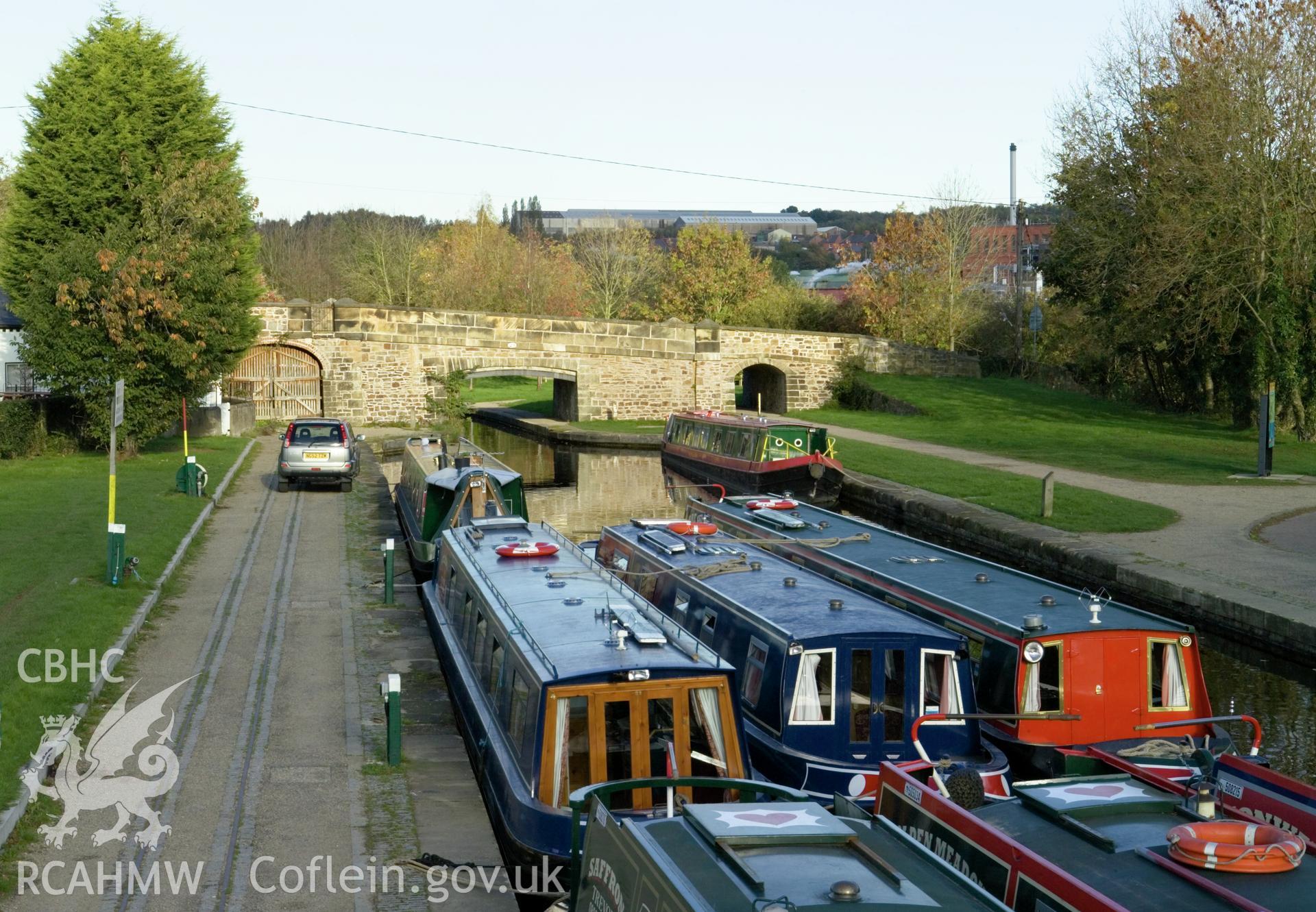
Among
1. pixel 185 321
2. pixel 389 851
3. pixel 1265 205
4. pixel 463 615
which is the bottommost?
pixel 389 851

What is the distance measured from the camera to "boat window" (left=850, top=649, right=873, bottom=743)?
31.1 ft

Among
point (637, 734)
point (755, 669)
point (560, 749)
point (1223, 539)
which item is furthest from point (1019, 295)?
point (560, 749)

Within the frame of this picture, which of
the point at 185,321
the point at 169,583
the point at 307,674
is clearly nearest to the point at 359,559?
the point at 169,583

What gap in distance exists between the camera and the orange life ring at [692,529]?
1452cm

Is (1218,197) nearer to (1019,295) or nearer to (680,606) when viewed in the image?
(1019,295)

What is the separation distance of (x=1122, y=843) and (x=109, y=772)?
22.8ft

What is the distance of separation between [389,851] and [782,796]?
292cm

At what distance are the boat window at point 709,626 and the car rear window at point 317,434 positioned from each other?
15.3 metres

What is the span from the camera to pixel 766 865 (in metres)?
5.16

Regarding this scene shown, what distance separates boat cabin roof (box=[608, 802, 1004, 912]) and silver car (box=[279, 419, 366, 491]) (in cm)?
2017

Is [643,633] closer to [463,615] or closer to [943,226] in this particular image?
[463,615]

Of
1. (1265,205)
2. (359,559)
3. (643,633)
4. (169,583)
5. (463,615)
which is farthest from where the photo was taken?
(1265,205)

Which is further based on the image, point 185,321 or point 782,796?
point 185,321

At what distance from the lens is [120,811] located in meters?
8.55
